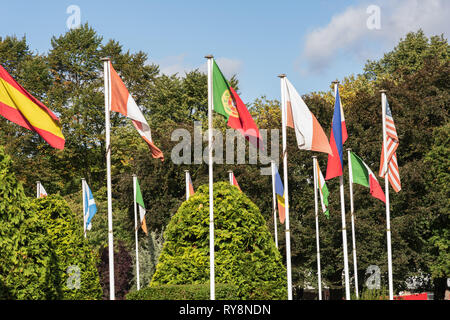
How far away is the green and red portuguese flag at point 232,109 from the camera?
18.0 metres

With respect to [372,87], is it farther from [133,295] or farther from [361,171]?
[133,295]

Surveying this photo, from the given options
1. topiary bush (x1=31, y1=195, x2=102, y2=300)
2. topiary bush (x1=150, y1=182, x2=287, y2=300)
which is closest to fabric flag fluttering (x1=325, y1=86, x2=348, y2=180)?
topiary bush (x1=150, y1=182, x2=287, y2=300)

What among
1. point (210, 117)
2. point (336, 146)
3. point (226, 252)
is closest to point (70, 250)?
point (226, 252)

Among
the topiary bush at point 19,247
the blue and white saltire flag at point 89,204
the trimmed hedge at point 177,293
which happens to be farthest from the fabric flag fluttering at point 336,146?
the blue and white saltire flag at point 89,204

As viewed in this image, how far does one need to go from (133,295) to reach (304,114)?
→ 691 cm

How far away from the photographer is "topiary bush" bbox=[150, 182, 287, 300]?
62.8 ft

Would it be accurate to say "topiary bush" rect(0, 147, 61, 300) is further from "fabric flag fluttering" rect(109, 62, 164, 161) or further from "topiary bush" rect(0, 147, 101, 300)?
"fabric flag fluttering" rect(109, 62, 164, 161)

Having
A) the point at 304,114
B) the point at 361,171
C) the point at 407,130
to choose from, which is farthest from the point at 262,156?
the point at 304,114

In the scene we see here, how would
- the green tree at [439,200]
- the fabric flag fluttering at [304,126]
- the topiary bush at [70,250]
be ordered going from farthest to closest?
the green tree at [439,200]
the topiary bush at [70,250]
the fabric flag fluttering at [304,126]

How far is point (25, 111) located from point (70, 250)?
9.80 m

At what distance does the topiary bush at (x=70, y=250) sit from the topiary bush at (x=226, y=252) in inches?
191

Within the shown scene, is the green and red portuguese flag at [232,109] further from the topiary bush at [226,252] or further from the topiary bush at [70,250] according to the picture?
the topiary bush at [70,250]

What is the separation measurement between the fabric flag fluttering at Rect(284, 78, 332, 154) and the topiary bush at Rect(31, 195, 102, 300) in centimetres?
888

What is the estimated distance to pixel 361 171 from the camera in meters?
26.1
